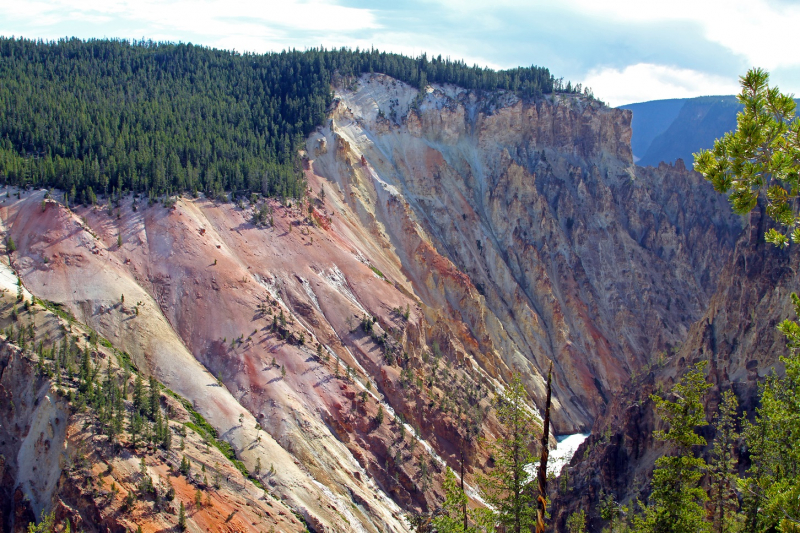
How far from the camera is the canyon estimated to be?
47188 mm

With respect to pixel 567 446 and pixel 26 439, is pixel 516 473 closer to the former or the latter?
pixel 26 439

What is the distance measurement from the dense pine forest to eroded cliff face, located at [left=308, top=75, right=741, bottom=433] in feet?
20.4

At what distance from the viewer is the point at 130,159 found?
2461 inches

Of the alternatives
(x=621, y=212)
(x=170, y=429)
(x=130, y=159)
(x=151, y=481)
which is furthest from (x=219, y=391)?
(x=621, y=212)

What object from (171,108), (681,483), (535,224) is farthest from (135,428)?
(535,224)

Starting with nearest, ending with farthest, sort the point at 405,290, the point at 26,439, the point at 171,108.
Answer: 1. the point at 26,439
2. the point at 405,290
3. the point at 171,108

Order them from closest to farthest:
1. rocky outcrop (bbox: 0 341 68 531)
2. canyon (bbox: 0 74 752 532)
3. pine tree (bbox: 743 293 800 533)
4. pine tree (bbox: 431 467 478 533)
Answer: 1. pine tree (bbox: 743 293 800 533)
2. pine tree (bbox: 431 467 478 533)
3. rocky outcrop (bbox: 0 341 68 531)
4. canyon (bbox: 0 74 752 532)

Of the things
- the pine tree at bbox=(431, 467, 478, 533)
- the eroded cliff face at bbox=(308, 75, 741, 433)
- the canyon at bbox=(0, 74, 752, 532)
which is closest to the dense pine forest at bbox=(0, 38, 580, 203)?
the canyon at bbox=(0, 74, 752, 532)

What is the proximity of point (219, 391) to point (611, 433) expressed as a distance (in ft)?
103

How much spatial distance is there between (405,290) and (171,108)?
4228 centimetres

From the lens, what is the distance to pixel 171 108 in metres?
83.7

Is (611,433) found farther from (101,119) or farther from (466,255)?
(101,119)

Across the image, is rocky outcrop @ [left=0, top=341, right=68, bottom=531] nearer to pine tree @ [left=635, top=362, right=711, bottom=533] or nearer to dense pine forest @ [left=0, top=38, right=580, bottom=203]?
dense pine forest @ [left=0, top=38, right=580, bottom=203]

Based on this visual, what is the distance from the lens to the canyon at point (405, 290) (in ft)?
155
